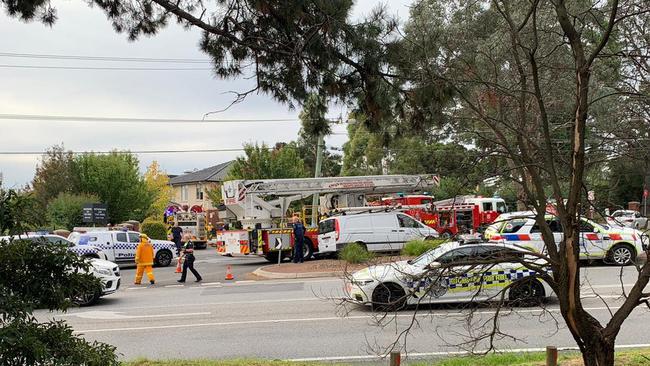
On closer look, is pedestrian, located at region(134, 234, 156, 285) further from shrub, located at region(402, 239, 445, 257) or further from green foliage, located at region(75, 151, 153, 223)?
green foliage, located at region(75, 151, 153, 223)

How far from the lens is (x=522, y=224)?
19344mm

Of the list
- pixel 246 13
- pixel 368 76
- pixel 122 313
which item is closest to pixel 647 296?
pixel 368 76

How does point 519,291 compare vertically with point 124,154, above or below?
below

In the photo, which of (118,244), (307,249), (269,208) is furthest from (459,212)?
(118,244)

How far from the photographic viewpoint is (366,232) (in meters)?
24.4

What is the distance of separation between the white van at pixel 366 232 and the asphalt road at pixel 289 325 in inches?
285

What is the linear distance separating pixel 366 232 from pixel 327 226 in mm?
1494

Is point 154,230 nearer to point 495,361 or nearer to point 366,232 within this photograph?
point 366,232

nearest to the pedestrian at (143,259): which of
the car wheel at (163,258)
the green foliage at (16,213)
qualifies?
the car wheel at (163,258)

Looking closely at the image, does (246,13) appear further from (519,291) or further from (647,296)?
(647,296)

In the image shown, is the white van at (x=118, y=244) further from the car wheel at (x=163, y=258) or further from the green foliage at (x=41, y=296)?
the green foliage at (x=41, y=296)

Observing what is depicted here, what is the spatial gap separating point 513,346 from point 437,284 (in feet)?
13.7

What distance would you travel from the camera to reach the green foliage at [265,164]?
1992 inches

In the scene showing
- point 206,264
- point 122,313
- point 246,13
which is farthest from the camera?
point 206,264
